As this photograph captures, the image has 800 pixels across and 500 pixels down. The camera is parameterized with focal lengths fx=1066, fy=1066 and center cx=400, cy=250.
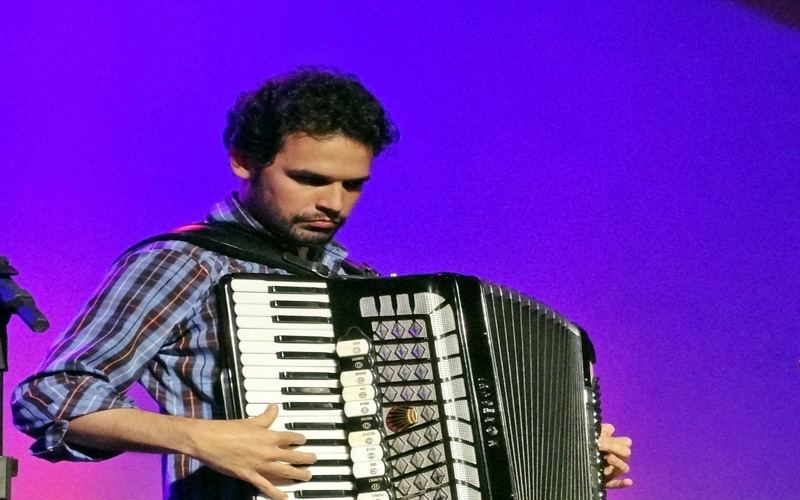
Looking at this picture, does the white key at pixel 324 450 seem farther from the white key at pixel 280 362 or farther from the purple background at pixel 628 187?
the purple background at pixel 628 187

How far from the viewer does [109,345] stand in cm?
155

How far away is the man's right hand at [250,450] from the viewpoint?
1.42m

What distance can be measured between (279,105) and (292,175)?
148 mm

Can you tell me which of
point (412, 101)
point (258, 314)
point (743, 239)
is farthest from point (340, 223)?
point (743, 239)

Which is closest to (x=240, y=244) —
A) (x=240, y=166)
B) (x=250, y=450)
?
(x=240, y=166)

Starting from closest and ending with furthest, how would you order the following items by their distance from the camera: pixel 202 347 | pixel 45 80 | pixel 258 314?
pixel 258 314
pixel 202 347
pixel 45 80

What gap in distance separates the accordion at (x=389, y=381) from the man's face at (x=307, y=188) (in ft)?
0.78

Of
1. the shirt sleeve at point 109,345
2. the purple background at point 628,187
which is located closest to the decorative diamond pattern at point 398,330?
the shirt sleeve at point 109,345

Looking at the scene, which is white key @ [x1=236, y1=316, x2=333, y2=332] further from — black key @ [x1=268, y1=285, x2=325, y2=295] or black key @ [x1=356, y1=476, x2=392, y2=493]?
black key @ [x1=356, y1=476, x2=392, y2=493]

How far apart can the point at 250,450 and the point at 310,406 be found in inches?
4.5

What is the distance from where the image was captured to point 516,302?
170cm

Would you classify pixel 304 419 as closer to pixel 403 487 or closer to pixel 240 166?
pixel 403 487

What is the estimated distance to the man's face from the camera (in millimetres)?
1762

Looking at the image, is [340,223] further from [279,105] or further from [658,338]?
[658,338]
